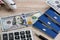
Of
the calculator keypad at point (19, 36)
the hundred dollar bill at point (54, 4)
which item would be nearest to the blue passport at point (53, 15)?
the hundred dollar bill at point (54, 4)

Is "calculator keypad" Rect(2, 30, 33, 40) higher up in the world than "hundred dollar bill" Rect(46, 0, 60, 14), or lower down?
lower down

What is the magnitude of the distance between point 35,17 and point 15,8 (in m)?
0.13

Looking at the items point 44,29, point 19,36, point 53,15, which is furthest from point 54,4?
point 19,36

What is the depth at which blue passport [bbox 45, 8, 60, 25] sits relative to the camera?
982 millimetres

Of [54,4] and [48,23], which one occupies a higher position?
[54,4]

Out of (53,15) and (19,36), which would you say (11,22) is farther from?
(53,15)

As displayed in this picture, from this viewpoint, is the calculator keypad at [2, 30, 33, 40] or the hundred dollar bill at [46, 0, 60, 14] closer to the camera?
the calculator keypad at [2, 30, 33, 40]

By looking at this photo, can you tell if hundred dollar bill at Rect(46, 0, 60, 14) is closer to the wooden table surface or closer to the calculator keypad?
the wooden table surface

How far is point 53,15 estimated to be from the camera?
1.00m

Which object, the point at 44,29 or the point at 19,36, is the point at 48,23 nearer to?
the point at 44,29

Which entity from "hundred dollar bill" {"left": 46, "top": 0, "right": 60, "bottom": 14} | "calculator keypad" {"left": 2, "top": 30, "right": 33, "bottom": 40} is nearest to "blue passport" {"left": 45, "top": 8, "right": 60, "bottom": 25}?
"hundred dollar bill" {"left": 46, "top": 0, "right": 60, "bottom": 14}

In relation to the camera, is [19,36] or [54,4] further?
[54,4]

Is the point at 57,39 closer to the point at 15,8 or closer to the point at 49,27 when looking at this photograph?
the point at 49,27

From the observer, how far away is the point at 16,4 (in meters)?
1.03
